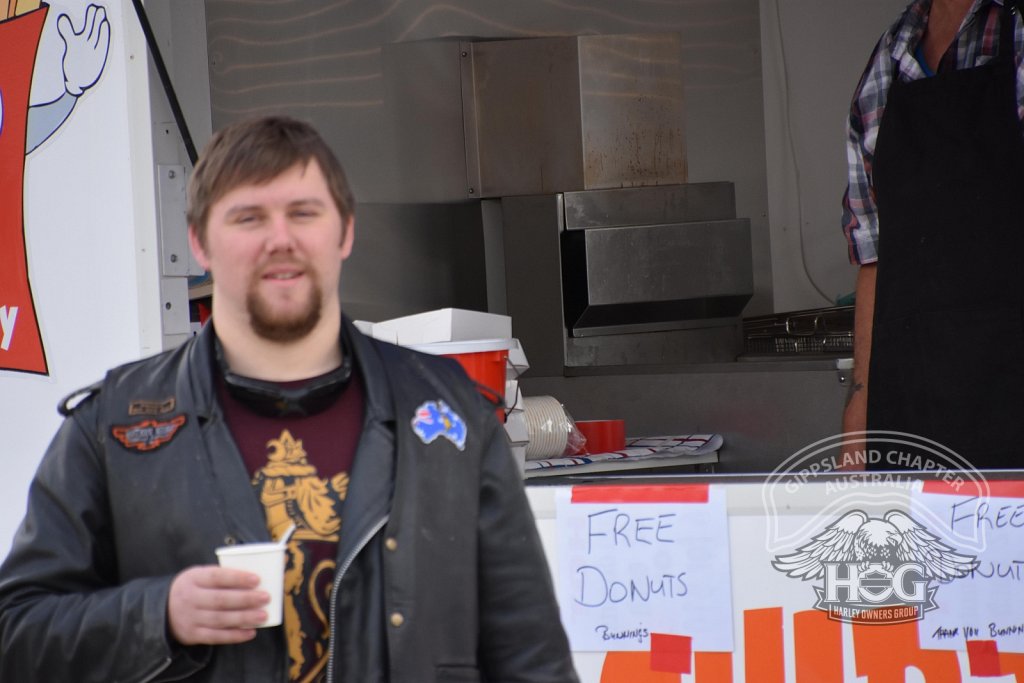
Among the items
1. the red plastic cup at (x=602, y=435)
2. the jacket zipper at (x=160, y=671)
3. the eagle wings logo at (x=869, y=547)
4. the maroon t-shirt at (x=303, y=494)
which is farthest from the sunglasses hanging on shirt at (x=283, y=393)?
the red plastic cup at (x=602, y=435)

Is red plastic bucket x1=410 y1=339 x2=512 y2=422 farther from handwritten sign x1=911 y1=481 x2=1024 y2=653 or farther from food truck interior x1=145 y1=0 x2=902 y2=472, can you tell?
food truck interior x1=145 y1=0 x2=902 y2=472

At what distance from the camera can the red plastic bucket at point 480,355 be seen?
2391 mm

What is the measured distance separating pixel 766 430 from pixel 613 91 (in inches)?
68.5

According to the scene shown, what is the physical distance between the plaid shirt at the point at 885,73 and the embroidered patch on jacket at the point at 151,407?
1.87 metres

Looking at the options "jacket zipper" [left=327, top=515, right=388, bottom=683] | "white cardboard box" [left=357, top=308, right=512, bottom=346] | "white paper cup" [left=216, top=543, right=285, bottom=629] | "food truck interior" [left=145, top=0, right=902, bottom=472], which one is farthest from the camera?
"food truck interior" [left=145, top=0, right=902, bottom=472]

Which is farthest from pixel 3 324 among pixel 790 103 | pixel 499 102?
pixel 790 103

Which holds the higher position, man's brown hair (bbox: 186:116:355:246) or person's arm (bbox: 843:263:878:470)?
man's brown hair (bbox: 186:116:355:246)

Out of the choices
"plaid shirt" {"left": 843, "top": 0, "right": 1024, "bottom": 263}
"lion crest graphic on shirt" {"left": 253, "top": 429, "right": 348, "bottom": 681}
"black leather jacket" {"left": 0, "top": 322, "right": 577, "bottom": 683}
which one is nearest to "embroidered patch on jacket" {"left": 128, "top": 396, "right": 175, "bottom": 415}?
"black leather jacket" {"left": 0, "top": 322, "right": 577, "bottom": 683}

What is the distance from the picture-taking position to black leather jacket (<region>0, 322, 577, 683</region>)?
4.32 feet

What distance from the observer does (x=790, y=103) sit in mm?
6148

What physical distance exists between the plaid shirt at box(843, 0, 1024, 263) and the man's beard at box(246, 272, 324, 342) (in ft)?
5.68

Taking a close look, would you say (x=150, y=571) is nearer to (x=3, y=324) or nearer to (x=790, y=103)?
(x=3, y=324)

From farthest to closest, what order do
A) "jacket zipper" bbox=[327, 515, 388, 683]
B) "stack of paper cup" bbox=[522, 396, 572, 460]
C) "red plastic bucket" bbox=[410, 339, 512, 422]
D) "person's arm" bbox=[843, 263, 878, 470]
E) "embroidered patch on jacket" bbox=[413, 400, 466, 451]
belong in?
"stack of paper cup" bbox=[522, 396, 572, 460], "person's arm" bbox=[843, 263, 878, 470], "red plastic bucket" bbox=[410, 339, 512, 422], "embroidered patch on jacket" bbox=[413, 400, 466, 451], "jacket zipper" bbox=[327, 515, 388, 683]

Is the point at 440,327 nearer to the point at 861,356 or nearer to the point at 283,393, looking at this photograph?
the point at 861,356
